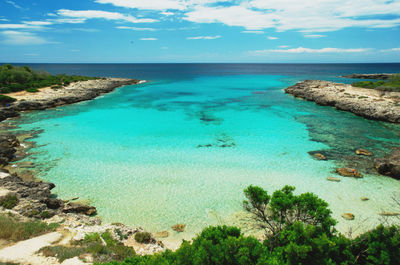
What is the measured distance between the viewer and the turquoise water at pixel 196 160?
42.1ft

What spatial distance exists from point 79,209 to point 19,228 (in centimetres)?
330

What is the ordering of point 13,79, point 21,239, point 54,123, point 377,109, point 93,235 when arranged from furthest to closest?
1. point 13,79
2. point 377,109
3. point 54,123
4. point 93,235
5. point 21,239

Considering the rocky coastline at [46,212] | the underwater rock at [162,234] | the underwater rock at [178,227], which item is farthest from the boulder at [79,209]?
the underwater rock at [178,227]

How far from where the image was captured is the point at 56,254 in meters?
7.54

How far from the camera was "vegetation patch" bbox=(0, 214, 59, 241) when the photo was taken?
328 inches

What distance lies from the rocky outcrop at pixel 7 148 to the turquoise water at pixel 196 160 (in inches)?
59.9

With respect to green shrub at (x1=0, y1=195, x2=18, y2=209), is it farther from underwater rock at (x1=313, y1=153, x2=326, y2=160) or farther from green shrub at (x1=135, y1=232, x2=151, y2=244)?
underwater rock at (x1=313, y1=153, x2=326, y2=160)

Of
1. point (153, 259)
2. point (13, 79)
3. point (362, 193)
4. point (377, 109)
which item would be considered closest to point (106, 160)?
point (153, 259)

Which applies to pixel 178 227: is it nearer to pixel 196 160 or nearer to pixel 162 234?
pixel 162 234

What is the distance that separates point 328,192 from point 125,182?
40.9ft

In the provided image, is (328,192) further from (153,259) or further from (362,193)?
(153,259)

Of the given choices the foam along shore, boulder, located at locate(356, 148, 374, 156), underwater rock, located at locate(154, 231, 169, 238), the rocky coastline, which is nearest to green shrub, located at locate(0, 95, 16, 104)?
the foam along shore

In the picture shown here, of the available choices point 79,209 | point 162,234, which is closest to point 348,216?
point 162,234

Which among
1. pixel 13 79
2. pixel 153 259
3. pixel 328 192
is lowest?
pixel 328 192
